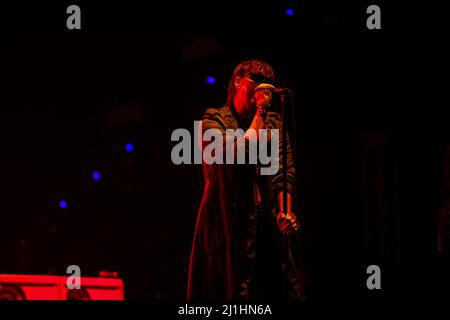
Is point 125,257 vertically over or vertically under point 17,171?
under

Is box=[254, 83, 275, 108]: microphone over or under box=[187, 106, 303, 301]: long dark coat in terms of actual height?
over

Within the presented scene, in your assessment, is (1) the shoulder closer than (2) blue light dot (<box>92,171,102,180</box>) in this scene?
Yes

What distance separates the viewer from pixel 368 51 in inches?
197

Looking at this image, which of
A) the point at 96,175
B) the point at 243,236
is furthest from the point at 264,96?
the point at 96,175

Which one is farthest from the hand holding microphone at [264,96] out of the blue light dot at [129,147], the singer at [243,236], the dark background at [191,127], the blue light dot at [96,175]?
the blue light dot at [96,175]

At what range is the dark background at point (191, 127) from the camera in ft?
16.4

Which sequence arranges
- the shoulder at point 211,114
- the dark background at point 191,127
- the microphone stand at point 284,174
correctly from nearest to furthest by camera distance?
the microphone stand at point 284,174, the shoulder at point 211,114, the dark background at point 191,127

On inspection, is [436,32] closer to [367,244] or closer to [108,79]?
[367,244]

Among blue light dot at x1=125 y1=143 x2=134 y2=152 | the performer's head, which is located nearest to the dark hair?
the performer's head

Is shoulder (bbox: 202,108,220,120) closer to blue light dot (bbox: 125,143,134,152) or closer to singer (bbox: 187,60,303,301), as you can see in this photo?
singer (bbox: 187,60,303,301)

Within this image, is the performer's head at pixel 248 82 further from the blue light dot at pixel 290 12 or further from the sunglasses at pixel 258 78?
the blue light dot at pixel 290 12

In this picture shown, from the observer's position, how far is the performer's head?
3.46m

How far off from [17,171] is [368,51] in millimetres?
2533
